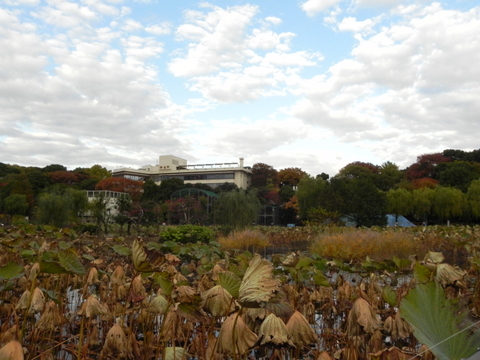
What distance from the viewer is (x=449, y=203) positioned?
32125 mm

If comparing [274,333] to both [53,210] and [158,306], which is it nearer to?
[158,306]

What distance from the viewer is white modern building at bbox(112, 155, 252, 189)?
5991cm

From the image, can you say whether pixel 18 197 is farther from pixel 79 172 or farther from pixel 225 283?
pixel 225 283

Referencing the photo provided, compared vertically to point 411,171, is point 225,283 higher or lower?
lower

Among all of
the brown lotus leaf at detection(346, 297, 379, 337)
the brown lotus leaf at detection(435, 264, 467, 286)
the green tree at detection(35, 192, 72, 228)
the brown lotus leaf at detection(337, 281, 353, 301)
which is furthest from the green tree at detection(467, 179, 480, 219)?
the brown lotus leaf at detection(346, 297, 379, 337)

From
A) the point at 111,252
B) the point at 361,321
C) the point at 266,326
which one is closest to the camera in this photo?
the point at 266,326

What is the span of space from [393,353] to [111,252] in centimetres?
635

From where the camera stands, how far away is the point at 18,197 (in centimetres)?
2897

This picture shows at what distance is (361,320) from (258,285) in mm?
881

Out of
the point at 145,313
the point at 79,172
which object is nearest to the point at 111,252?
the point at 145,313

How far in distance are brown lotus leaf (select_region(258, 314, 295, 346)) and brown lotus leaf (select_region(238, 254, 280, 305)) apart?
0.22 metres

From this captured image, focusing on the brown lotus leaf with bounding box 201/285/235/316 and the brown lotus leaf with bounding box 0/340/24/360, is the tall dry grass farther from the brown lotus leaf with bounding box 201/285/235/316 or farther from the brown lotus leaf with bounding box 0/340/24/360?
the brown lotus leaf with bounding box 0/340/24/360

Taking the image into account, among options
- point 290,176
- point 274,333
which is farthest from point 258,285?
point 290,176

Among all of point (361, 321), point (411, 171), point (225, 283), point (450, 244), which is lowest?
point (450, 244)
